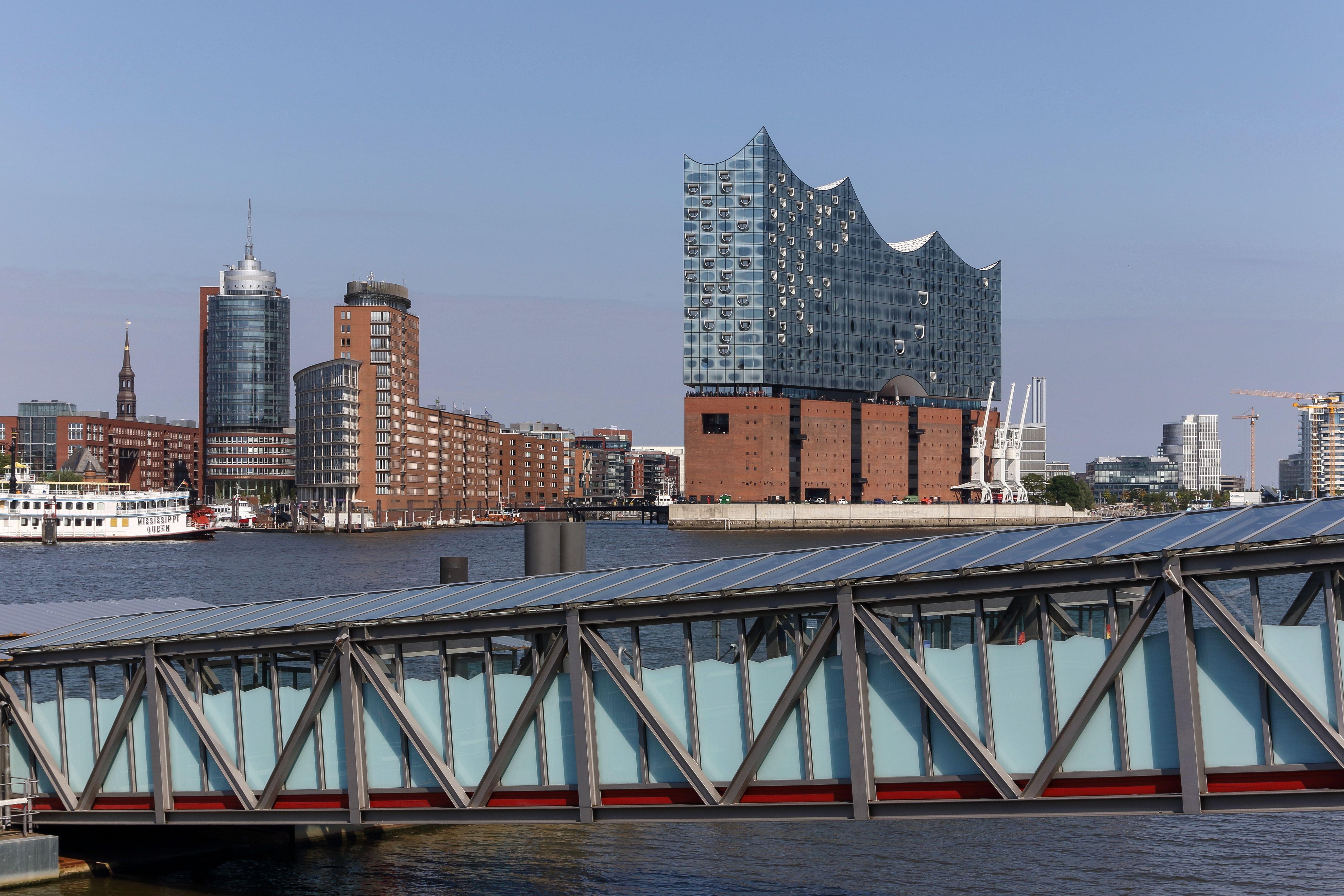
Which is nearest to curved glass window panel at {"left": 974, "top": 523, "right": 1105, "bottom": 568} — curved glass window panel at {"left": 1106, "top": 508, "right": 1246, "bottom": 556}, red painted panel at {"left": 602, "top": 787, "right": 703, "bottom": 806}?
curved glass window panel at {"left": 1106, "top": 508, "right": 1246, "bottom": 556}

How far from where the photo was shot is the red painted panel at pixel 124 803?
21.5m

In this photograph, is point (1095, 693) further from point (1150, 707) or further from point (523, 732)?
point (523, 732)

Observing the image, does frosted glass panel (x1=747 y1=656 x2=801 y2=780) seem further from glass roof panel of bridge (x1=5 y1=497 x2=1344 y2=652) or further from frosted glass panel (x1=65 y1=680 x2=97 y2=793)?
frosted glass panel (x1=65 y1=680 x2=97 y2=793)

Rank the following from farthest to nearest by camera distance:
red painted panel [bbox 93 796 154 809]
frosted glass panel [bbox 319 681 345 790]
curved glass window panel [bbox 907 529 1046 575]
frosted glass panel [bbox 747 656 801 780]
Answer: red painted panel [bbox 93 796 154 809] < frosted glass panel [bbox 319 681 345 790] < frosted glass panel [bbox 747 656 801 780] < curved glass window panel [bbox 907 529 1046 575]

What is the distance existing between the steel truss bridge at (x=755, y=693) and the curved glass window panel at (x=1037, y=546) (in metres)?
0.07

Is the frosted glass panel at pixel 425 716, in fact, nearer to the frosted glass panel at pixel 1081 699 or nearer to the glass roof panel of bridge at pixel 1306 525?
the frosted glass panel at pixel 1081 699

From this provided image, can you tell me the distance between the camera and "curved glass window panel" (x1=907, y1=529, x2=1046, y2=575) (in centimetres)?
1555

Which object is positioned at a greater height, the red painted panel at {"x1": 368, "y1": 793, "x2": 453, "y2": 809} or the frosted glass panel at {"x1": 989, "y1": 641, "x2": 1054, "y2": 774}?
the frosted glass panel at {"x1": 989, "y1": 641, "x2": 1054, "y2": 774}

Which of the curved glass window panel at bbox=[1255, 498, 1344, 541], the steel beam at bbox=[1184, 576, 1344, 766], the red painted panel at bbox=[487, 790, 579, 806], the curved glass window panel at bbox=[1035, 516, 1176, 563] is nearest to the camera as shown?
the curved glass window panel at bbox=[1255, 498, 1344, 541]

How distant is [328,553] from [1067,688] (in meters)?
130

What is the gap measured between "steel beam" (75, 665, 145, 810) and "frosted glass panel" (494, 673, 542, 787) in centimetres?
620

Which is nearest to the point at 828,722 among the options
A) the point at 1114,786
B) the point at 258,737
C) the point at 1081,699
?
the point at 1081,699

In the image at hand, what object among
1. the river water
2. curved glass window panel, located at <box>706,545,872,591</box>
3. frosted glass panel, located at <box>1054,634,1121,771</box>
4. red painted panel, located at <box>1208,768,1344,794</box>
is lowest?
the river water

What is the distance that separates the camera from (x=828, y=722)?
16.7m
